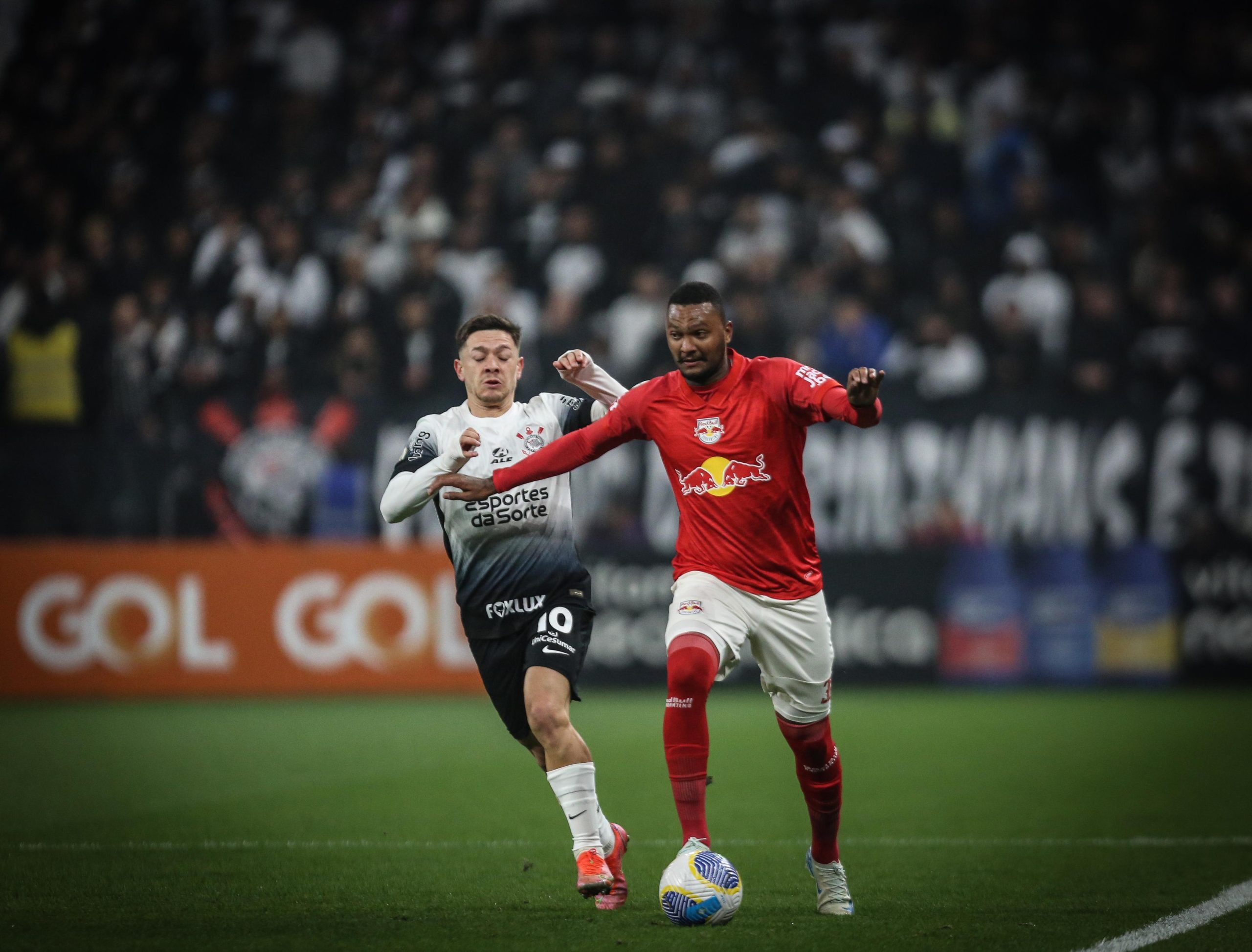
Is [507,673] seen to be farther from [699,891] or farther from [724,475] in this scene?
[699,891]

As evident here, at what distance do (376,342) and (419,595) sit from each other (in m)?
2.95

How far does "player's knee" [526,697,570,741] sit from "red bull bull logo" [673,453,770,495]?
0.99 m

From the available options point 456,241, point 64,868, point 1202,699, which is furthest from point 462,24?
point 64,868

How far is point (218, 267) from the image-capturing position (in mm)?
16344

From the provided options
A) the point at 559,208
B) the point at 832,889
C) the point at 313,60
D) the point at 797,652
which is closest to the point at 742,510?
the point at 797,652

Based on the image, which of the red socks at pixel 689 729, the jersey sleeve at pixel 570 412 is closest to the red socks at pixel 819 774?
the red socks at pixel 689 729

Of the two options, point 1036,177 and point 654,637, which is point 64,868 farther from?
point 1036,177

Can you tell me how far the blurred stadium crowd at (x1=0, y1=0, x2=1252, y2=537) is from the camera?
15.1 m

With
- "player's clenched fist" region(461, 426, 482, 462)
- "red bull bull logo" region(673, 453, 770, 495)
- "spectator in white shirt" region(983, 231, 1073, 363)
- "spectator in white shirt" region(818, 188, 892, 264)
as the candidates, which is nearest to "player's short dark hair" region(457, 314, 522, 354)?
"player's clenched fist" region(461, 426, 482, 462)

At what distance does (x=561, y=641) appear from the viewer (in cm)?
637

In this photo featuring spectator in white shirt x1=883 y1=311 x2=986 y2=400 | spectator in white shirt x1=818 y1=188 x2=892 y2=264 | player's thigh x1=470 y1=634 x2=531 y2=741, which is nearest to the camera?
player's thigh x1=470 y1=634 x2=531 y2=741

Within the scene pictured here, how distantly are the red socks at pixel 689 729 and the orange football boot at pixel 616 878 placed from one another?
0.48 m

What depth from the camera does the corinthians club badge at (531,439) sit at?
6609 millimetres

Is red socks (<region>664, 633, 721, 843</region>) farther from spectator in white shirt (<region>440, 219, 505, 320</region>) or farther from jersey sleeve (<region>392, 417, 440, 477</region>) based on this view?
spectator in white shirt (<region>440, 219, 505, 320</region>)
